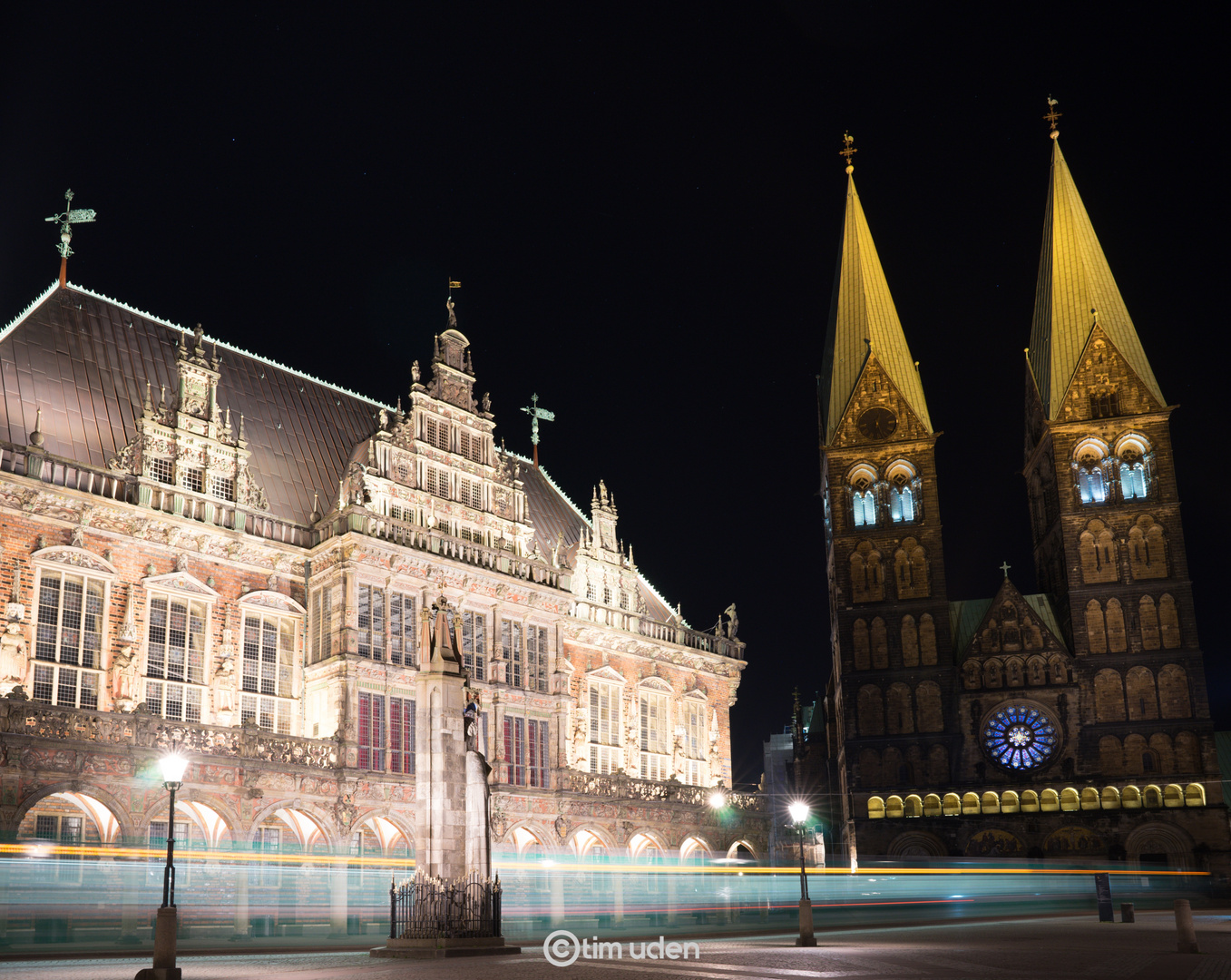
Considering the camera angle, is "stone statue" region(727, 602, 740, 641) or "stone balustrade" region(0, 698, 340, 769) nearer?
"stone balustrade" region(0, 698, 340, 769)

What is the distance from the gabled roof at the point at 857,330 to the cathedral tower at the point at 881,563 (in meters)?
0.09

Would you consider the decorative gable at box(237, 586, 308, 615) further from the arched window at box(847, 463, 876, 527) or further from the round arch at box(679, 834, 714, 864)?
the arched window at box(847, 463, 876, 527)

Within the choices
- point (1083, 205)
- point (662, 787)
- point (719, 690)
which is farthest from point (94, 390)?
point (1083, 205)

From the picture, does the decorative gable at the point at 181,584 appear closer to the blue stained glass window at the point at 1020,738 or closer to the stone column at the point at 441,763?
the stone column at the point at 441,763

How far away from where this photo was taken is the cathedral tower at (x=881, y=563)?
7044cm

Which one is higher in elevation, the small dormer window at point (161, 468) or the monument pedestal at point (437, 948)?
the small dormer window at point (161, 468)

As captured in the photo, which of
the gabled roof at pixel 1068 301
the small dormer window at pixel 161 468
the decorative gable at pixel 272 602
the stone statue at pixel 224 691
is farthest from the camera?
the gabled roof at pixel 1068 301

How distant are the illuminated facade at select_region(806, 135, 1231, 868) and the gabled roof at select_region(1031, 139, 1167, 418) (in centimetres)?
13

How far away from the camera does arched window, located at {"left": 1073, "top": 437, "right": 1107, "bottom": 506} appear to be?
7169 centimetres

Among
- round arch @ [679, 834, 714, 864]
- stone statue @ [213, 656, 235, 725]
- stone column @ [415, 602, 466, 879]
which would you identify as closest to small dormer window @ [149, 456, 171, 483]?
stone statue @ [213, 656, 235, 725]

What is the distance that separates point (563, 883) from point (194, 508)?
1628 centimetres

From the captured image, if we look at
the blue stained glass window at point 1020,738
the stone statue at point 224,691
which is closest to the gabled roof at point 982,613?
the blue stained glass window at point 1020,738

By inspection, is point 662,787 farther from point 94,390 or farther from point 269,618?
point 94,390

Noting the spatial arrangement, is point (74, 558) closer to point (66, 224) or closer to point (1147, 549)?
point (66, 224)
